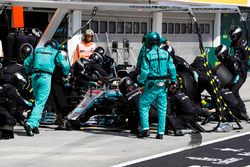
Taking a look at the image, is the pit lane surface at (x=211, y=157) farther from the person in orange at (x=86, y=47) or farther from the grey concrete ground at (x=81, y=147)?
the person in orange at (x=86, y=47)

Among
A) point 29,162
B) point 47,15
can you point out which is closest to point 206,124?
point 29,162

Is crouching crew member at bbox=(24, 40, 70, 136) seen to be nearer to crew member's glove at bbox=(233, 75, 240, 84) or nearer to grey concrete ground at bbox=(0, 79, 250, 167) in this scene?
grey concrete ground at bbox=(0, 79, 250, 167)

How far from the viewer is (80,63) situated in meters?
12.9

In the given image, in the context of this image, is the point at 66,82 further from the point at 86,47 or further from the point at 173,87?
the point at 86,47

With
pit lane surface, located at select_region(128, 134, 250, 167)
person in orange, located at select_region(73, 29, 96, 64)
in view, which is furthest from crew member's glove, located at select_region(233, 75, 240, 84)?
person in orange, located at select_region(73, 29, 96, 64)

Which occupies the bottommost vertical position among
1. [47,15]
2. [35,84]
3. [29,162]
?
[29,162]

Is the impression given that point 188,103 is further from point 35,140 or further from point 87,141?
point 35,140

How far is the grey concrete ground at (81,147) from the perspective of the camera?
9023 millimetres

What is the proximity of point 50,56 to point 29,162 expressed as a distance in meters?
2.77

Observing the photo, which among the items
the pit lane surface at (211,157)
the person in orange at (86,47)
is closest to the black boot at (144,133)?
the pit lane surface at (211,157)

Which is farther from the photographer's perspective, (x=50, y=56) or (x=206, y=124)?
(x=206, y=124)

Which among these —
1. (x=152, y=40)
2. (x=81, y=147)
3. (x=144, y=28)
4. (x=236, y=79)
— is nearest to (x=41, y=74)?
(x=81, y=147)

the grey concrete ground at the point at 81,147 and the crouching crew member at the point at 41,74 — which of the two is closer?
the grey concrete ground at the point at 81,147

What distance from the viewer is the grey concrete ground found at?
29.6 ft
